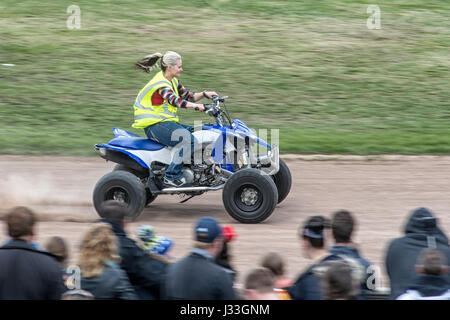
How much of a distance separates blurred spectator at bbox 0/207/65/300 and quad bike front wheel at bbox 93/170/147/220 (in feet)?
17.0

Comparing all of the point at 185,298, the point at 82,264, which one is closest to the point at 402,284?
the point at 185,298

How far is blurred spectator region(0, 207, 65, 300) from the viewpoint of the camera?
206 inches

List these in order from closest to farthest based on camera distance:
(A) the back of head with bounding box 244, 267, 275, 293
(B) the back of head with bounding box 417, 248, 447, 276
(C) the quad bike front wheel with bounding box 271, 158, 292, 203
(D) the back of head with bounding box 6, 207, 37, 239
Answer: (A) the back of head with bounding box 244, 267, 275, 293 → (B) the back of head with bounding box 417, 248, 447, 276 → (D) the back of head with bounding box 6, 207, 37, 239 → (C) the quad bike front wheel with bounding box 271, 158, 292, 203

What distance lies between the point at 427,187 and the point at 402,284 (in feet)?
23.4

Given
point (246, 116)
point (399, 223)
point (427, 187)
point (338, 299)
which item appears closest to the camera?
point (338, 299)

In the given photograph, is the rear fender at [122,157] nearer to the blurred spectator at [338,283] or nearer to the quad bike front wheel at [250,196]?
the quad bike front wheel at [250,196]

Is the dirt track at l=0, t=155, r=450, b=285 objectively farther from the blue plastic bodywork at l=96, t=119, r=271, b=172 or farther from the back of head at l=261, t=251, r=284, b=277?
the back of head at l=261, t=251, r=284, b=277

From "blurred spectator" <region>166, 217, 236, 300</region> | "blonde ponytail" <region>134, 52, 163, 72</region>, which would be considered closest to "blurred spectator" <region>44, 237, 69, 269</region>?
"blurred spectator" <region>166, 217, 236, 300</region>

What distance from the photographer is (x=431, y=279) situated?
5.34m

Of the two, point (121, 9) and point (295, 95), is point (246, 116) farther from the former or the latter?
point (121, 9)

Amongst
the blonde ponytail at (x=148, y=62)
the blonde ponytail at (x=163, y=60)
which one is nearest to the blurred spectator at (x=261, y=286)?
the blonde ponytail at (x=163, y=60)

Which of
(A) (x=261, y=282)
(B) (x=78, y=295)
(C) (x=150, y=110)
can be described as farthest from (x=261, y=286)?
(C) (x=150, y=110)

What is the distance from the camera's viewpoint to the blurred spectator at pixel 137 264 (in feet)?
19.9

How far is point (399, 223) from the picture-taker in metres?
10.8
